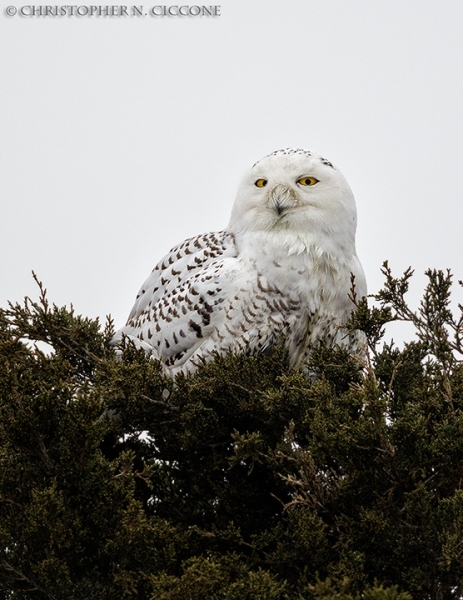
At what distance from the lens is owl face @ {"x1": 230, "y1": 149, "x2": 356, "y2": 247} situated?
5098 mm

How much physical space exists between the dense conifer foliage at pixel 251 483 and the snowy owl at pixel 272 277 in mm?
795

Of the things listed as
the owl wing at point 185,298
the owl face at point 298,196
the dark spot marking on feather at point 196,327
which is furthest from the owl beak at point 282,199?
the dark spot marking on feather at point 196,327

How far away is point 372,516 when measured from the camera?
3.41m

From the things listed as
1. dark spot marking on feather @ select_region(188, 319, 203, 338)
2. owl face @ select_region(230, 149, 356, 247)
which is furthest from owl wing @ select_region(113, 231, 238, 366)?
owl face @ select_region(230, 149, 356, 247)

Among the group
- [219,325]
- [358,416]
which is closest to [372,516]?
[358,416]

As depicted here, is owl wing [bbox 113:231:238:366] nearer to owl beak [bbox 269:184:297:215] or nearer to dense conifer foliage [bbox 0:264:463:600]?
owl beak [bbox 269:184:297:215]

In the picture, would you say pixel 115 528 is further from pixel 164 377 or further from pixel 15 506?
pixel 164 377

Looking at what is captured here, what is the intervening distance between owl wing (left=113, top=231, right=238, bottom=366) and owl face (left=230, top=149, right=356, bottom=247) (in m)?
0.28

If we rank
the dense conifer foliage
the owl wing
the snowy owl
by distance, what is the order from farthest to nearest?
the owl wing, the snowy owl, the dense conifer foliage

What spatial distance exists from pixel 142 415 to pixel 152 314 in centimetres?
129

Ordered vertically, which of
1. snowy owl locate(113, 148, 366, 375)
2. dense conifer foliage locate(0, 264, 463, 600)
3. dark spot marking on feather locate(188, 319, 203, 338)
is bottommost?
dense conifer foliage locate(0, 264, 463, 600)

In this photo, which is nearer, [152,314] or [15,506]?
[15,506]

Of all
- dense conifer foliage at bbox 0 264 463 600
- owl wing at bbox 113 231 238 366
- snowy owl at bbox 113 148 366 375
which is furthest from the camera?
owl wing at bbox 113 231 238 366

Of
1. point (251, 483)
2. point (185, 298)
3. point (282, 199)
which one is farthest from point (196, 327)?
point (251, 483)
